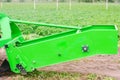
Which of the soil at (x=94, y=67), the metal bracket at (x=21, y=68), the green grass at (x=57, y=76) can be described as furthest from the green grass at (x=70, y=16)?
the metal bracket at (x=21, y=68)

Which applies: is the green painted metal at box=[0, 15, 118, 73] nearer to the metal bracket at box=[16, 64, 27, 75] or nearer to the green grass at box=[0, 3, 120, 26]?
the metal bracket at box=[16, 64, 27, 75]

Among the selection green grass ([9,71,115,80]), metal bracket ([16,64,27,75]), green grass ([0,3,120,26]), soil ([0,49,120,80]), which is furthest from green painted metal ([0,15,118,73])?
green grass ([0,3,120,26])

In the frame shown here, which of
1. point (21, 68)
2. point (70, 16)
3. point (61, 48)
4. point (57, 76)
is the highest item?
point (61, 48)

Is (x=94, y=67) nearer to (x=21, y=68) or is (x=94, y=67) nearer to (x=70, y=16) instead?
(x=21, y=68)

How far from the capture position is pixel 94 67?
7.28m

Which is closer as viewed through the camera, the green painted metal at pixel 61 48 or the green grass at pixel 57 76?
the green painted metal at pixel 61 48

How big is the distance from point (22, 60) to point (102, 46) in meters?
1.21

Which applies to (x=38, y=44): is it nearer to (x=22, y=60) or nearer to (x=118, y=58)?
(x=22, y=60)

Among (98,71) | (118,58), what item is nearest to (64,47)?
(98,71)

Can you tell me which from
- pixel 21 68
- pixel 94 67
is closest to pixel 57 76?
pixel 21 68

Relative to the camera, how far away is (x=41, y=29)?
12.3 m

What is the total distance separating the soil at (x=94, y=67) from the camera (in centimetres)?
692

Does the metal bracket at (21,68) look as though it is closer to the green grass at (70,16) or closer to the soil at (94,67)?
the soil at (94,67)

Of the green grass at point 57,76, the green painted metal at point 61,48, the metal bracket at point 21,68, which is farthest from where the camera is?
the green grass at point 57,76
